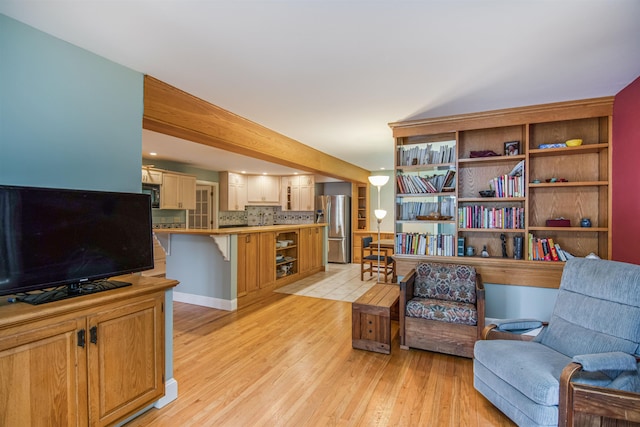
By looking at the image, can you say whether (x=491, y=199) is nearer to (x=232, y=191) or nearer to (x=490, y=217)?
(x=490, y=217)

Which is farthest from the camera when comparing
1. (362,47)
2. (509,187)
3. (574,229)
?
(509,187)

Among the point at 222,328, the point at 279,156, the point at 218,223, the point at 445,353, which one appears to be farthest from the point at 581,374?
the point at 218,223

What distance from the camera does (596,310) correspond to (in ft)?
6.63

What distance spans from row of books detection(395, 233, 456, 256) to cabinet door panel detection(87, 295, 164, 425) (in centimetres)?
268

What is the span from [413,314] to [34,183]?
9.83 feet

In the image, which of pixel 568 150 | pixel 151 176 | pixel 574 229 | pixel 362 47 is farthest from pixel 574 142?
pixel 151 176

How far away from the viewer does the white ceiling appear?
5.30 feet

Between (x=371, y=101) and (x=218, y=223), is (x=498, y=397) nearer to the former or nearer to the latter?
(x=371, y=101)

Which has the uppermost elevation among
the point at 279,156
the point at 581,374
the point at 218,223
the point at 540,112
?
the point at 540,112

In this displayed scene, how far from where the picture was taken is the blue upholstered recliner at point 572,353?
5.49 ft

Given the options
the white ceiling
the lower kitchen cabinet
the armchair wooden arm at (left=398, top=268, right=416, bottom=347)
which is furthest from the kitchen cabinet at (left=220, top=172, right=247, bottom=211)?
the armchair wooden arm at (left=398, top=268, right=416, bottom=347)

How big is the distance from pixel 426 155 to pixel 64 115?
338cm

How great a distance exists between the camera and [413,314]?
116 inches

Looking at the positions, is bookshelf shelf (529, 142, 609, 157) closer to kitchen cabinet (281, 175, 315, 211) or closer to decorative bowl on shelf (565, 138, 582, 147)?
decorative bowl on shelf (565, 138, 582, 147)
